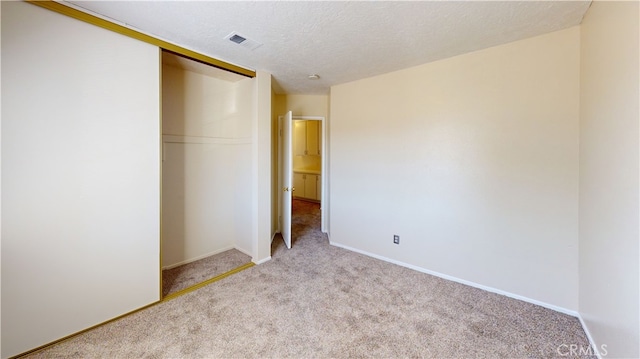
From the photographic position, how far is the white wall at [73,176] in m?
1.52

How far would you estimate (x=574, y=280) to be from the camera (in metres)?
1.99

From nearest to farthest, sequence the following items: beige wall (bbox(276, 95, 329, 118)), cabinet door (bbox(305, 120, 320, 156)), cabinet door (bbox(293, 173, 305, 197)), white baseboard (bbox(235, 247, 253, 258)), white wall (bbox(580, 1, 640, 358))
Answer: white wall (bbox(580, 1, 640, 358)), white baseboard (bbox(235, 247, 253, 258)), beige wall (bbox(276, 95, 329, 118)), cabinet door (bbox(305, 120, 320, 156)), cabinet door (bbox(293, 173, 305, 197))

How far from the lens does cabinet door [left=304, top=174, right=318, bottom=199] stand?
6.96 meters

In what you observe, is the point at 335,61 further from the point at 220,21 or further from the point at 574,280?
the point at 574,280

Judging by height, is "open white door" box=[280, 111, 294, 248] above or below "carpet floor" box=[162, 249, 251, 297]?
above

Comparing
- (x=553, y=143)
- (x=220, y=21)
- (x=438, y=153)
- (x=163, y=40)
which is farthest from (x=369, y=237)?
(x=163, y=40)

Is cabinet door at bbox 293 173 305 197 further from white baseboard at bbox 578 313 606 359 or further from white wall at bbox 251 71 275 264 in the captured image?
white baseboard at bbox 578 313 606 359

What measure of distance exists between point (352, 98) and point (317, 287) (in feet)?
8.22

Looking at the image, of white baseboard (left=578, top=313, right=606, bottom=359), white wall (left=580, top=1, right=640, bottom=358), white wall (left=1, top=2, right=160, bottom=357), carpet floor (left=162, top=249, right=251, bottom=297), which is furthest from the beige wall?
white baseboard (left=578, top=313, right=606, bottom=359)

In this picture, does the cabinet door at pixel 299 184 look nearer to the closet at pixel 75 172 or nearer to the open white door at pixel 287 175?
the open white door at pixel 287 175

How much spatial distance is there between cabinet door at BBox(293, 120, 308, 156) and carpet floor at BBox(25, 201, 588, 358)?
16.0 ft

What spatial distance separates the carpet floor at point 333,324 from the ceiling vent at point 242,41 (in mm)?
2416

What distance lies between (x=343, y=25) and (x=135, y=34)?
1.73m

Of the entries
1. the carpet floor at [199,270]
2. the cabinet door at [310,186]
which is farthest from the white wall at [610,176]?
the cabinet door at [310,186]
